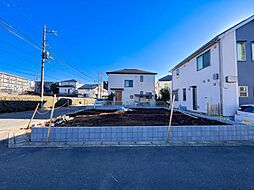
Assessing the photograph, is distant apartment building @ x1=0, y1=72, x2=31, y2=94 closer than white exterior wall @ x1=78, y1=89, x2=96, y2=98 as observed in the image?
Yes

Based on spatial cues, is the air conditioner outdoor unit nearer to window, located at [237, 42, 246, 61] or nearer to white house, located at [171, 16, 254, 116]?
white house, located at [171, 16, 254, 116]

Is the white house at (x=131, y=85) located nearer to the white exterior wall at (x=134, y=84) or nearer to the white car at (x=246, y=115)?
the white exterior wall at (x=134, y=84)

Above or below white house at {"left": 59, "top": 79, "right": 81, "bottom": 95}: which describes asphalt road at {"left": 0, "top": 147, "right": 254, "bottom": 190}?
below

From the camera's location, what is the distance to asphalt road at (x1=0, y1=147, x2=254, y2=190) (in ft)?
7.36

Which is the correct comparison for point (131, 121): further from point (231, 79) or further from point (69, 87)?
point (69, 87)

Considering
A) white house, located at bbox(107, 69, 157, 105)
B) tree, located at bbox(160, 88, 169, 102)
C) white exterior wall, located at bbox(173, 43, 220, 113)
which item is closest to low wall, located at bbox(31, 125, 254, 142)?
white exterior wall, located at bbox(173, 43, 220, 113)

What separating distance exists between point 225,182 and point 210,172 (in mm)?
321

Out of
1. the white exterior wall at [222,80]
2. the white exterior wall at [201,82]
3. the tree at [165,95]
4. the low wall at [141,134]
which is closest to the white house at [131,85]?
the tree at [165,95]

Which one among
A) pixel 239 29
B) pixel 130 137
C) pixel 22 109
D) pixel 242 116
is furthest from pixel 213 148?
pixel 22 109

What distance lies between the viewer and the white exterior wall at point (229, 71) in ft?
28.3

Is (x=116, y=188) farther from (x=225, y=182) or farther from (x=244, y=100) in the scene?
(x=244, y=100)

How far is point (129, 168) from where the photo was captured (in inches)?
108

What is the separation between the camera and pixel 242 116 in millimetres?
6785

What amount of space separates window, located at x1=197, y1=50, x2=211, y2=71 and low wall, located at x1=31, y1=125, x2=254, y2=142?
23.0ft
